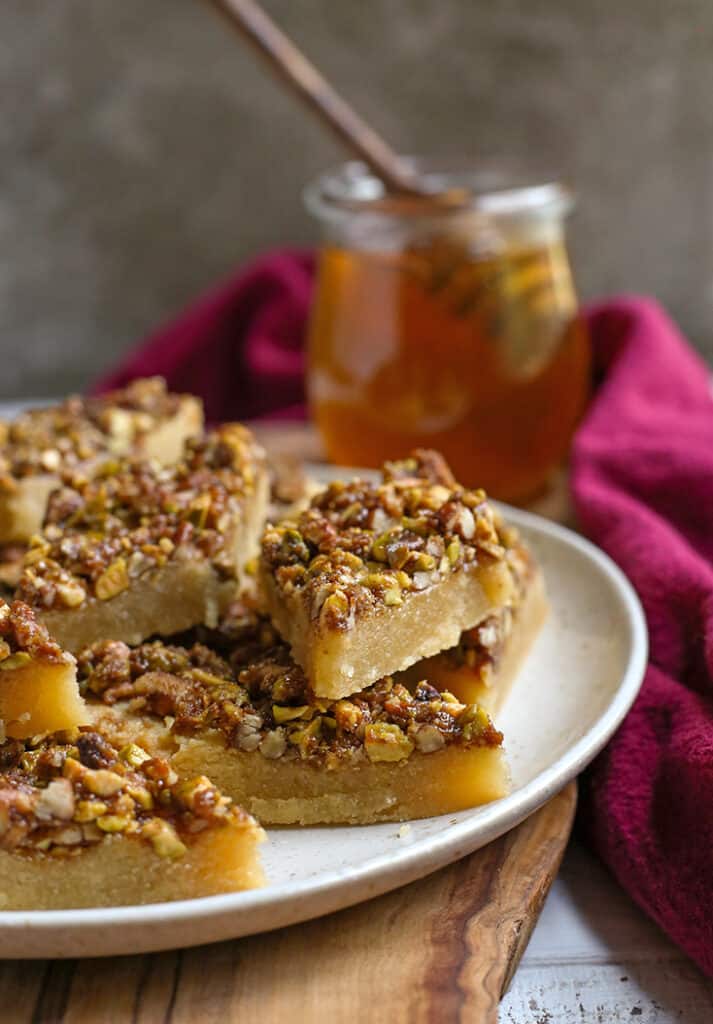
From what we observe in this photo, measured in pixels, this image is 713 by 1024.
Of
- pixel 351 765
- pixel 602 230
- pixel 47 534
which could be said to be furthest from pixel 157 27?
pixel 351 765

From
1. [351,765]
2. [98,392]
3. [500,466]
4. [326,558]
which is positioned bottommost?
[98,392]

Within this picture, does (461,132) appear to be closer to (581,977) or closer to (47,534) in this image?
(47,534)

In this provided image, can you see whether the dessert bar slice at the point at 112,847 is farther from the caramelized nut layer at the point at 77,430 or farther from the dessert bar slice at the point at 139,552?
the caramelized nut layer at the point at 77,430

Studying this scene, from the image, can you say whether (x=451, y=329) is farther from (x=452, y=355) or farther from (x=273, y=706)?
(x=273, y=706)

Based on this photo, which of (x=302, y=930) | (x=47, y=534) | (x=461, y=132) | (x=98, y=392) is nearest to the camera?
(x=302, y=930)

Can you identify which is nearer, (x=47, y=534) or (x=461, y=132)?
(x=47, y=534)

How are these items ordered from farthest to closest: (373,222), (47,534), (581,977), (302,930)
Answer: (373,222), (47,534), (581,977), (302,930)
